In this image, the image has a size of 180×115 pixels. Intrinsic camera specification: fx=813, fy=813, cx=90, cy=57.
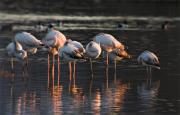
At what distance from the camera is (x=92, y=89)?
61.7 ft

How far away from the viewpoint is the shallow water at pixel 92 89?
15.8 m

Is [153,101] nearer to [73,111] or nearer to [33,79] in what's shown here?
[73,111]

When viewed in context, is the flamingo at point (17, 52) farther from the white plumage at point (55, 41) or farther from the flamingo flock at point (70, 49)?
the white plumage at point (55, 41)

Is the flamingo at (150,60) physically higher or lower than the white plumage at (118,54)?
lower

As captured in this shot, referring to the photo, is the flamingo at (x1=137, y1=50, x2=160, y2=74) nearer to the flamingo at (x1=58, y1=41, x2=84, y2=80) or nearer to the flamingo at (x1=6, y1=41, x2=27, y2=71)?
the flamingo at (x1=58, y1=41, x2=84, y2=80)

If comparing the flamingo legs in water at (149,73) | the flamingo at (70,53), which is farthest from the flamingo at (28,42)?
the flamingo legs in water at (149,73)

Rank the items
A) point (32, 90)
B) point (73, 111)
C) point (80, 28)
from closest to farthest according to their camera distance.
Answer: point (73, 111)
point (32, 90)
point (80, 28)

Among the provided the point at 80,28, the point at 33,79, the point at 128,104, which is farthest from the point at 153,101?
the point at 80,28

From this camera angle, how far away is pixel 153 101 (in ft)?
55.5

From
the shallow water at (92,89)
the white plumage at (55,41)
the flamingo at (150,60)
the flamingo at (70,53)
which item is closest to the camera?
the shallow water at (92,89)

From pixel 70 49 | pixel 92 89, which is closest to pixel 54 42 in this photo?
pixel 70 49

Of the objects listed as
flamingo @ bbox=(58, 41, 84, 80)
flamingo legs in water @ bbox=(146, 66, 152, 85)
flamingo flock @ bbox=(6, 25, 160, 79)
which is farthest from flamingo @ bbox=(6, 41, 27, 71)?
flamingo legs in water @ bbox=(146, 66, 152, 85)

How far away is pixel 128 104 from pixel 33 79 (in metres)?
4.46

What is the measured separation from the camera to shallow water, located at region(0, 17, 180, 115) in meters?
15.8
